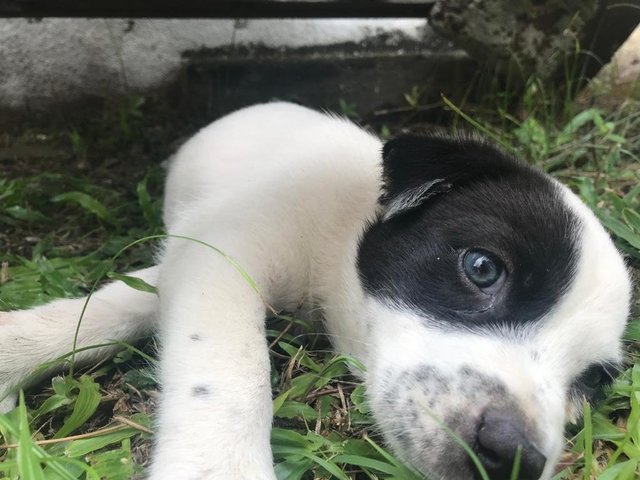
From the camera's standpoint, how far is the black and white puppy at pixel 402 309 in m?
1.75

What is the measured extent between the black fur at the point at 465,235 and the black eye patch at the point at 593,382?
0.36 m

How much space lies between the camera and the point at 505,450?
62.8 inches

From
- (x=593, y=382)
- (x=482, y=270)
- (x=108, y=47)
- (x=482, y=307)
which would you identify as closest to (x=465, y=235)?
(x=482, y=270)

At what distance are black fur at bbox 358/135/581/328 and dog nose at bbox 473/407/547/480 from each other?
1.26ft

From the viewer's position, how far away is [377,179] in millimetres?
2713

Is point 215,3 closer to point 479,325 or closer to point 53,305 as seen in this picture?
point 53,305

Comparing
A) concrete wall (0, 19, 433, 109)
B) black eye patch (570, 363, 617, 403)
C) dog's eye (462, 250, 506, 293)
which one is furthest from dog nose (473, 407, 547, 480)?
concrete wall (0, 19, 433, 109)

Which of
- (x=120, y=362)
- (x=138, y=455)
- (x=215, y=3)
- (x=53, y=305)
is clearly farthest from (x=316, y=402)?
(x=215, y=3)

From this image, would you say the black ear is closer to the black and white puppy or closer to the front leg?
the black and white puppy

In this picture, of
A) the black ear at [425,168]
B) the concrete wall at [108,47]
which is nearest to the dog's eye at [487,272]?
the black ear at [425,168]

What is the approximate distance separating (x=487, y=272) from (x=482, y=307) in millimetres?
112

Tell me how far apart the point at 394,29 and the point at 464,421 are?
155 inches

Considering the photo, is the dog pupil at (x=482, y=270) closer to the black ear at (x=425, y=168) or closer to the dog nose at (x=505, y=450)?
the black ear at (x=425, y=168)

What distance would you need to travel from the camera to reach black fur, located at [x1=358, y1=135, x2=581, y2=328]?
2.00 meters
